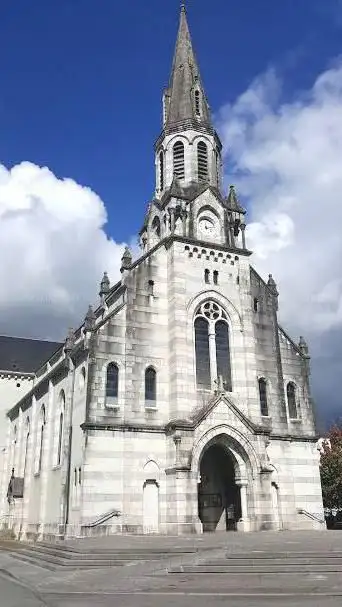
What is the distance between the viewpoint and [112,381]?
2975 cm

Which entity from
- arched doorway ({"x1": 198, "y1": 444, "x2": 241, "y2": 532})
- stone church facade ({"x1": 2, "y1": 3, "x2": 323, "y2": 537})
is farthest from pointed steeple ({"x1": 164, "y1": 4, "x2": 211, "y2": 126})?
arched doorway ({"x1": 198, "y1": 444, "x2": 241, "y2": 532})

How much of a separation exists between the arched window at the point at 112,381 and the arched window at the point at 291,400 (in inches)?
453

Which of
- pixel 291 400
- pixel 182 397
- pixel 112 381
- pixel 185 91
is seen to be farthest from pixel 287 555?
pixel 185 91

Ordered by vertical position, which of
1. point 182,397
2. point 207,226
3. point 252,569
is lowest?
point 252,569

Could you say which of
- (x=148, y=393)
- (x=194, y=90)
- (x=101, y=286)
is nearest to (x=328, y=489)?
(x=148, y=393)

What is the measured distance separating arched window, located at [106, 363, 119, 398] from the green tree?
70.2 feet

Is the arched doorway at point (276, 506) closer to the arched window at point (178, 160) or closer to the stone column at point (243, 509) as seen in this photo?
the stone column at point (243, 509)

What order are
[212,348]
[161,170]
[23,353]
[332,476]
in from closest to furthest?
[212,348] < [161,170] < [332,476] < [23,353]

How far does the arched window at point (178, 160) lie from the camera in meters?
38.0

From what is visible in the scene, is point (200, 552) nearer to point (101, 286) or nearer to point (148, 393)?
point (148, 393)

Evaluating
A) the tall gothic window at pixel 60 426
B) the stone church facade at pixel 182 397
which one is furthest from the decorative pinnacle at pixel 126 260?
the tall gothic window at pixel 60 426

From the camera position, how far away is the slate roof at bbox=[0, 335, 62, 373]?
175ft

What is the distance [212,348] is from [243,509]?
9142mm

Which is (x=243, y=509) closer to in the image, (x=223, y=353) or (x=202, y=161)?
(x=223, y=353)
